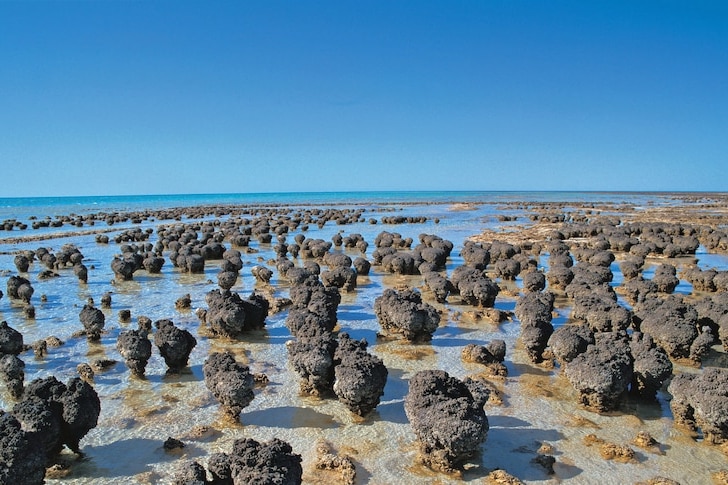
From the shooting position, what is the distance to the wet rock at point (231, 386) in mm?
8781

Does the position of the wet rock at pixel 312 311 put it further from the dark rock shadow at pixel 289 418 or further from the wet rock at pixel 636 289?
the wet rock at pixel 636 289

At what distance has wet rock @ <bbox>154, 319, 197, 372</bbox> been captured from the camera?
11.0 meters

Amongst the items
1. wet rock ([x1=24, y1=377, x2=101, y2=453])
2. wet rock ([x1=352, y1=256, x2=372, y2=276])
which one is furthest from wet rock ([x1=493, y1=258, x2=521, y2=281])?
wet rock ([x1=24, y1=377, x2=101, y2=453])

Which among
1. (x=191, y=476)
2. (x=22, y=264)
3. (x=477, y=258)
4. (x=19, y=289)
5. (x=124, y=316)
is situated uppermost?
(x=477, y=258)

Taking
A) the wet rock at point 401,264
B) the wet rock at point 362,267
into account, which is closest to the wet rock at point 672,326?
the wet rock at point 401,264

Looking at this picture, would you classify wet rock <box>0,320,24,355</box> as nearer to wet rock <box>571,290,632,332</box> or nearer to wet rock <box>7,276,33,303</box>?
wet rock <box>7,276,33,303</box>

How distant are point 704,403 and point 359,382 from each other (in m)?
5.47

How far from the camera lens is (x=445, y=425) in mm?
7145

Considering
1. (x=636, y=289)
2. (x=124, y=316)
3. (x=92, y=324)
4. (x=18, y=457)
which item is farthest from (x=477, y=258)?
(x=18, y=457)

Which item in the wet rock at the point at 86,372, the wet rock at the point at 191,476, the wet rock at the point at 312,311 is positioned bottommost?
the wet rock at the point at 86,372

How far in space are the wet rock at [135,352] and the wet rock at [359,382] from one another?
450 cm

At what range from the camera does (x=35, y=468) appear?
21.1ft

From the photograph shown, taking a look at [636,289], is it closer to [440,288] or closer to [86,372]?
[440,288]

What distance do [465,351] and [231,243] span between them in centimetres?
2580
